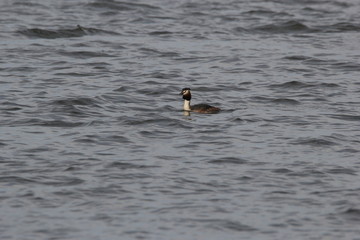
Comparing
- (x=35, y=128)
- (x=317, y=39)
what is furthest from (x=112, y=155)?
(x=317, y=39)

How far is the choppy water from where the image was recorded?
13008mm

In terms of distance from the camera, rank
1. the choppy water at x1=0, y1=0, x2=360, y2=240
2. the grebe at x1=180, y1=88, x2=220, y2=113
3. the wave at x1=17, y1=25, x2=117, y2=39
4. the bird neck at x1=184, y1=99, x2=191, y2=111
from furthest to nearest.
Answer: the wave at x1=17, y1=25, x2=117, y2=39 → the bird neck at x1=184, y1=99, x2=191, y2=111 → the grebe at x1=180, y1=88, x2=220, y2=113 → the choppy water at x1=0, y1=0, x2=360, y2=240

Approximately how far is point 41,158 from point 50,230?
3.54 m

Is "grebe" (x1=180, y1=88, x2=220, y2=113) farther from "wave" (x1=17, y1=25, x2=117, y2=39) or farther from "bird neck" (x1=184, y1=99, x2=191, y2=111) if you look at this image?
"wave" (x1=17, y1=25, x2=117, y2=39)

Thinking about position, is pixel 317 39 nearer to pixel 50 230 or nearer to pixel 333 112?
pixel 333 112

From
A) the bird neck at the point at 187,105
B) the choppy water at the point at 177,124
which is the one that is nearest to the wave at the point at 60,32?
the choppy water at the point at 177,124

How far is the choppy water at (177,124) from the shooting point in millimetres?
13008

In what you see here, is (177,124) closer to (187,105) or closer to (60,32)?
(187,105)

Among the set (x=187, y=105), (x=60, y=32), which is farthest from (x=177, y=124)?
(x=60, y=32)

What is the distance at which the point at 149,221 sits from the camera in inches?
502

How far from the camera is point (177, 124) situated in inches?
734

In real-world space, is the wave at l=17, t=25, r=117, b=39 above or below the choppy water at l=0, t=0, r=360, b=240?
above

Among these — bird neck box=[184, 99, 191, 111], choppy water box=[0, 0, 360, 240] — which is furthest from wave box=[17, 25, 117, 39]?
bird neck box=[184, 99, 191, 111]

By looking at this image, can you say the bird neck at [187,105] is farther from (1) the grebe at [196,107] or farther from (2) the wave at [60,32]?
(2) the wave at [60,32]
